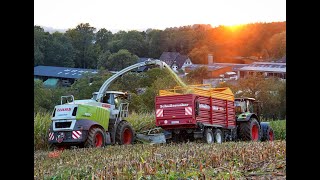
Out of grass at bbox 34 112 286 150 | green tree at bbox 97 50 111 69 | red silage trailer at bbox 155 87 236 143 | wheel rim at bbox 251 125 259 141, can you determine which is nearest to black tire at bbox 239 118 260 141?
wheel rim at bbox 251 125 259 141

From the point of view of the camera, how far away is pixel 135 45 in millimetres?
41438

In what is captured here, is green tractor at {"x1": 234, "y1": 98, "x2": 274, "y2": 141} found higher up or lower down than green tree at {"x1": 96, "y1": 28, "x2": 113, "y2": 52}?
lower down

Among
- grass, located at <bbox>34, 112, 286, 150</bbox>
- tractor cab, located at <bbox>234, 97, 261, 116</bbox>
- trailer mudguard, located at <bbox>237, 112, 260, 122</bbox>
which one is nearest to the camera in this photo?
grass, located at <bbox>34, 112, 286, 150</bbox>

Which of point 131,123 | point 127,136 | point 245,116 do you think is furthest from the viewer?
point 131,123

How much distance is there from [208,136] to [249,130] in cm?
207

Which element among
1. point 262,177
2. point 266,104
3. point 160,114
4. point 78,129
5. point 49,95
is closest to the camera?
point 262,177

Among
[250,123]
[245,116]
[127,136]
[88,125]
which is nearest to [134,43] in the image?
[245,116]

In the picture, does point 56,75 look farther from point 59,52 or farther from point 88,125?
point 88,125

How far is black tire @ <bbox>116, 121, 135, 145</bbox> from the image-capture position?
1470 centimetres

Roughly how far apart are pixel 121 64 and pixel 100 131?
27.6m

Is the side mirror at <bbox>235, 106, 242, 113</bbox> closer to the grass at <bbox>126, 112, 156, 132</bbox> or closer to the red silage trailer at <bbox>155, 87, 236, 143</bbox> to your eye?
the red silage trailer at <bbox>155, 87, 236, 143</bbox>
